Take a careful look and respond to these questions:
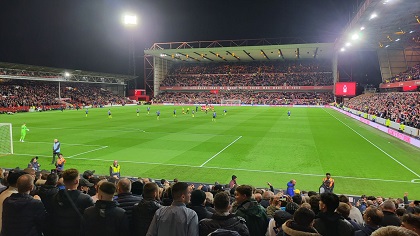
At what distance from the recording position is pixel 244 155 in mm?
20406

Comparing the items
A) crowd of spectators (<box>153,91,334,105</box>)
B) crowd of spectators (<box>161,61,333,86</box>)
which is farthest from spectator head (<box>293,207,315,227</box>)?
crowd of spectators (<box>161,61,333,86</box>)

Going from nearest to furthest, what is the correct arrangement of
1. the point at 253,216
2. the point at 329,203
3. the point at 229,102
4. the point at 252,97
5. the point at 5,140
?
the point at 329,203 < the point at 253,216 < the point at 5,140 < the point at 229,102 < the point at 252,97

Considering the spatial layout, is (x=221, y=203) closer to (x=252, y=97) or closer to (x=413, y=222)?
(x=413, y=222)

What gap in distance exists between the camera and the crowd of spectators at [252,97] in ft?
270

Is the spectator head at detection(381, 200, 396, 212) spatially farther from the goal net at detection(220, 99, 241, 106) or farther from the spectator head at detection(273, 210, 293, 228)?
the goal net at detection(220, 99, 241, 106)

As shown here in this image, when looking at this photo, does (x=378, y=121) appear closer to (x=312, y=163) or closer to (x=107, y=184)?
(x=312, y=163)

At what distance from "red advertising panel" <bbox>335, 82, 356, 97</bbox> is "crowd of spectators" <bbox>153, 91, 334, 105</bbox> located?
763 centimetres

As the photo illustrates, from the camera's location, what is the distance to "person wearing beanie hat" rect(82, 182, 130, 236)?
434 cm

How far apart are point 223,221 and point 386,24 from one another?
48.1m

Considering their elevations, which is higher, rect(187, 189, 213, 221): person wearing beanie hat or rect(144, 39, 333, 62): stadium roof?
rect(144, 39, 333, 62): stadium roof

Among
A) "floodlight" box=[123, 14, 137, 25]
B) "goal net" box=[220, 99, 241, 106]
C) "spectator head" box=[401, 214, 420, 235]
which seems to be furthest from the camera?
"goal net" box=[220, 99, 241, 106]

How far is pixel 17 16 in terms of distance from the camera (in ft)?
196

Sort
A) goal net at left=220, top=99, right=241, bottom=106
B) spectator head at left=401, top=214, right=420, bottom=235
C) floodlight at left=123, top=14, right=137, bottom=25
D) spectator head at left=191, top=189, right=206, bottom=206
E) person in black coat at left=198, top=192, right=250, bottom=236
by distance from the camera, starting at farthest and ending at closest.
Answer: goal net at left=220, top=99, right=241, bottom=106 → floodlight at left=123, top=14, right=137, bottom=25 → spectator head at left=191, top=189, right=206, bottom=206 → person in black coat at left=198, top=192, right=250, bottom=236 → spectator head at left=401, top=214, right=420, bottom=235

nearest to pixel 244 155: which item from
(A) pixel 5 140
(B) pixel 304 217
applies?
(B) pixel 304 217
